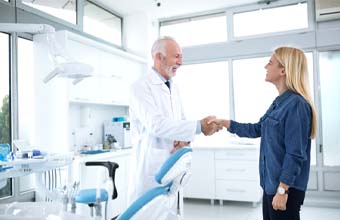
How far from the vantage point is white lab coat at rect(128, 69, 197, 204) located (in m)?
1.81

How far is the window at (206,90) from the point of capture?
517 cm

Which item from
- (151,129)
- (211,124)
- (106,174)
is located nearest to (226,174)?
(106,174)

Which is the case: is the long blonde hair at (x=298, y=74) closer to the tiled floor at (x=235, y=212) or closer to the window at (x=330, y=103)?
the tiled floor at (x=235, y=212)

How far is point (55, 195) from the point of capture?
8.02ft

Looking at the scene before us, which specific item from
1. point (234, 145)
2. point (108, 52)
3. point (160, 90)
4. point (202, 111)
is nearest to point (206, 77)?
point (202, 111)

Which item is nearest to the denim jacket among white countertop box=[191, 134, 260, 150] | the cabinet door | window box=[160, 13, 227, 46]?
white countertop box=[191, 134, 260, 150]

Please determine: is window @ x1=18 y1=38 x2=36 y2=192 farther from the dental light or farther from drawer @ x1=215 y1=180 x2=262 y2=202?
drawer @ x1=215 y1=180 x2=262 y2=202

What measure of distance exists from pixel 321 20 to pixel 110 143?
3.52 meters

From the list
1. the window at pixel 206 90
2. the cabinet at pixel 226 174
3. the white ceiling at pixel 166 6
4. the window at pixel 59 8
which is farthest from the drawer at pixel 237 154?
the window at pixel 59 8

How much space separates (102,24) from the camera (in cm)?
485

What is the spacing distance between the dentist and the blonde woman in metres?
0.46

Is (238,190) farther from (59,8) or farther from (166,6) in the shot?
(59,8)

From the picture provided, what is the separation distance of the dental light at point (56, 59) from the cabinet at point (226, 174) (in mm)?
2594

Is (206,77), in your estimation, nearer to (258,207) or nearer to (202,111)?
(202,111)
